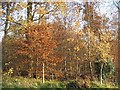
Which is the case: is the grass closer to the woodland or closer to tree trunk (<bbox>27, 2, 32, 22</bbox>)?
the woodland

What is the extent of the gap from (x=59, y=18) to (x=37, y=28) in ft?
1.13

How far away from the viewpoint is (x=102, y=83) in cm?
357

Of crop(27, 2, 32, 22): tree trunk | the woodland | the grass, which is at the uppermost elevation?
crop(27, 2, 32, 22): tree trunk

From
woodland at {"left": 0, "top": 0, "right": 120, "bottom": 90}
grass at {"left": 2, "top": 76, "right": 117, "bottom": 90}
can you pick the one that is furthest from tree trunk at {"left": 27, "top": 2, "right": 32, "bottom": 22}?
grass at {"left": 2, "top": 76, "right": 117, "bottom": 90}

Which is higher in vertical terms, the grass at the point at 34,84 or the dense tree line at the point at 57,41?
the dense tree line at the point at 57,41

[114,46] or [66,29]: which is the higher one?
[66,29]

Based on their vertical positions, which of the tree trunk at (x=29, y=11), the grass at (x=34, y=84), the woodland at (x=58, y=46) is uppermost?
the tree trunk at (x=29, y=11)

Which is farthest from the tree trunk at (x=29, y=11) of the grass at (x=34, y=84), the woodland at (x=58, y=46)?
the grass at (x=34, y=84)

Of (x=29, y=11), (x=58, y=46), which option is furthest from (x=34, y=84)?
(x=29, y=11)

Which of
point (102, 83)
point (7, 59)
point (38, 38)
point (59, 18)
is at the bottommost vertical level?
point (102, 83)

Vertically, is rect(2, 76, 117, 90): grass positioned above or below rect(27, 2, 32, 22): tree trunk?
below

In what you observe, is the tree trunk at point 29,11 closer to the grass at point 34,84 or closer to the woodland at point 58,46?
the woodland at point 58,46

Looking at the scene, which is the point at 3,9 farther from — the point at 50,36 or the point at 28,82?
the point at 28,82

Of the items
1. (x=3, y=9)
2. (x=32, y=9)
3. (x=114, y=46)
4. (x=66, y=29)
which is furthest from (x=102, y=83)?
(x=3, y=9)
